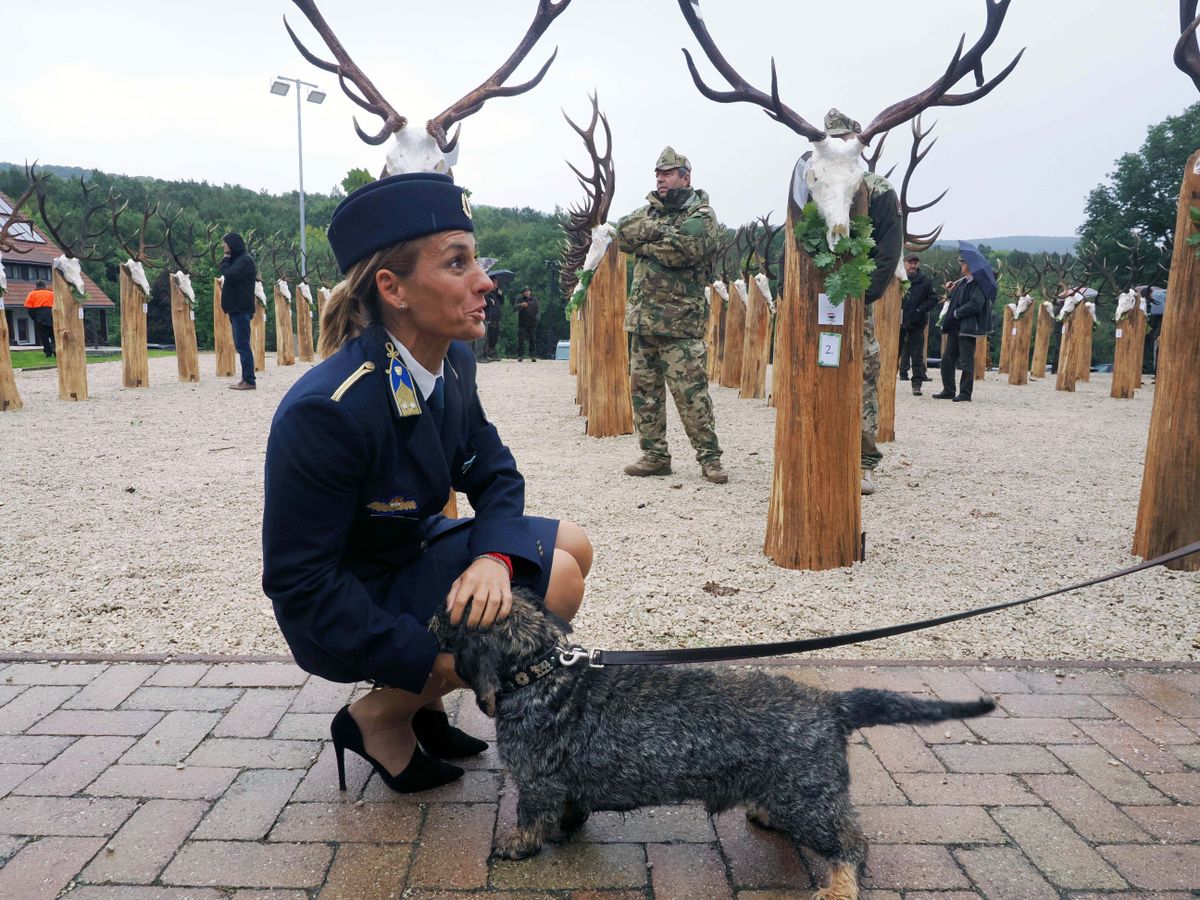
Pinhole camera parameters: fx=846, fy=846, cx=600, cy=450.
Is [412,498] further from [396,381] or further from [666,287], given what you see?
[666,287]

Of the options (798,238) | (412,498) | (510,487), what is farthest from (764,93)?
(412,498)

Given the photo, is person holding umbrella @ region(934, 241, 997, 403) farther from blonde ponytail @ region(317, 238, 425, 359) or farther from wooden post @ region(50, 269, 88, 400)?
wooden post @ region(50, 269, 88, 400)

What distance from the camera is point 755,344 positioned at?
44.3 feet

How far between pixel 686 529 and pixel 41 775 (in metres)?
3.86

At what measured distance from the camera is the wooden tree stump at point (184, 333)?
15742 millimetres

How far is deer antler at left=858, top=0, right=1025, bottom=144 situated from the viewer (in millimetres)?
4090

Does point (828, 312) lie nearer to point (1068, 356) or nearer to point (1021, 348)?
point (1068, 356)

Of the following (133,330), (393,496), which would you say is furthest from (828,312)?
(133,330)

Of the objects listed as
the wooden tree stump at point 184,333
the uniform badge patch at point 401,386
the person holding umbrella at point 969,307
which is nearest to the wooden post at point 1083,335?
the person holding umbrella at point 969,307

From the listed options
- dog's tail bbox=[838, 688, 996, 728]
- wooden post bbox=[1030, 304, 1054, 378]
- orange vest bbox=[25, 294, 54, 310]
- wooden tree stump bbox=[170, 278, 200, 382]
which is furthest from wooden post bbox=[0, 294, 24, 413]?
wooden post bbox=[1030, 304, 1054, 378]

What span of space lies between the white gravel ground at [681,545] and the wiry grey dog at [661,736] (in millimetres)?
1567

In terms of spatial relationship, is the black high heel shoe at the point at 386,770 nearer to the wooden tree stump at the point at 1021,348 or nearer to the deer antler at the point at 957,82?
the deer antler at the point at 957,82

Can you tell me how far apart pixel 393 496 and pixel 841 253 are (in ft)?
9.64

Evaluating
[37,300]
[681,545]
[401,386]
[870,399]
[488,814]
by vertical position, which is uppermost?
[37,300]
